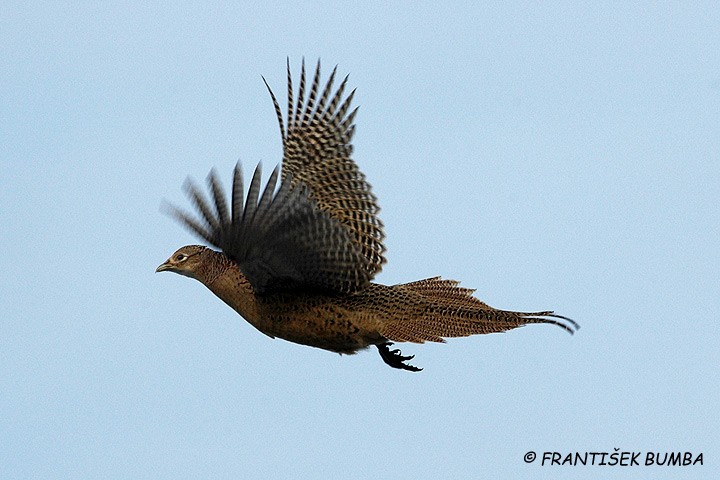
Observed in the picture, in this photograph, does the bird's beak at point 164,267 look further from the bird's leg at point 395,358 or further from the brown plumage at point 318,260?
the bird's leg at point 395,358

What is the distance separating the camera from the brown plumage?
14695mm

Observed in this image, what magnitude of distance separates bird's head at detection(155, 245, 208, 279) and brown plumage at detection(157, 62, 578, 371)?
0.01m

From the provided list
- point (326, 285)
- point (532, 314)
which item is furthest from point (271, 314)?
point (532, 314)

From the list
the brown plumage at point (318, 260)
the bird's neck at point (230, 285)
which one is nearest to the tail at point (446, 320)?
the brown plumage at point (318, 260)

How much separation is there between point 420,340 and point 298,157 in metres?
3.02

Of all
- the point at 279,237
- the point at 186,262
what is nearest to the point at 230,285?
the point at 186,262

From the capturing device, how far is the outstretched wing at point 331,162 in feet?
54.3

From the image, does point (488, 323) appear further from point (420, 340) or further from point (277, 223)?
point (277, 223)

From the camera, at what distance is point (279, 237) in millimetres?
14711

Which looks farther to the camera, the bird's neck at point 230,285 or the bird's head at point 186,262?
the bird's head at point 186,262

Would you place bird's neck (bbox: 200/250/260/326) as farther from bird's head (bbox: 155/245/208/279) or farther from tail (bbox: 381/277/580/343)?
tail (bbox: 381/277/580/343)

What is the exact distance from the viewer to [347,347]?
1608 cm

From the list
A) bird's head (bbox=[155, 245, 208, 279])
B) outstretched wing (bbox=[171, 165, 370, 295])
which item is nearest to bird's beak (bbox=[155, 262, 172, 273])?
bird's head (bbox=[155, 245, 208, 279])

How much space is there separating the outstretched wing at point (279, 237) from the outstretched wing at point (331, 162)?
627 mm
